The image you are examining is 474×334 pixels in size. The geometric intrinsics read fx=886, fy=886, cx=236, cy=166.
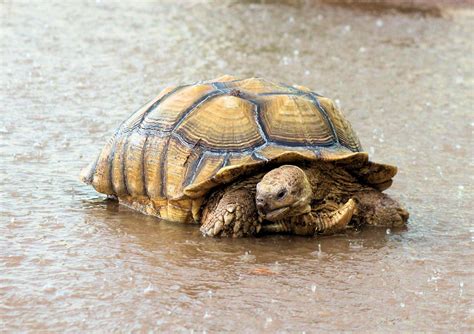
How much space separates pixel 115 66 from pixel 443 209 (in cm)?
538

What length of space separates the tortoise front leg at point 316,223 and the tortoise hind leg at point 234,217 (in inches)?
4.8

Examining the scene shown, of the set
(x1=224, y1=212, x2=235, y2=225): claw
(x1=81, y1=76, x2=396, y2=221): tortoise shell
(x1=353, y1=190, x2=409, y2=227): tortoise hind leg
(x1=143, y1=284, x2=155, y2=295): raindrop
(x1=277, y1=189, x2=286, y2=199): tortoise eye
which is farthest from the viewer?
(x1=353, y1=190, x2=409, y2=227): tortoise hind leg

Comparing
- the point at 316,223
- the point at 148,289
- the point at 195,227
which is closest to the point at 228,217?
the point at 195,227

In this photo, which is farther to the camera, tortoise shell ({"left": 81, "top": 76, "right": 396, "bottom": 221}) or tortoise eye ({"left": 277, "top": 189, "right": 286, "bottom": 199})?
tortoise shell ({"left": 81, "top": 76, "right": 396, "bottom": 221})

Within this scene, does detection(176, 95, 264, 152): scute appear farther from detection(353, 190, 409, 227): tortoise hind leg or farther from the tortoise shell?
detection(353, 190, 409, 227): tortoise hind leg

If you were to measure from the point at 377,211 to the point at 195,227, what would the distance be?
3.68 feet

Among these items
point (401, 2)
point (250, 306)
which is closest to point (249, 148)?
point (250, 306)

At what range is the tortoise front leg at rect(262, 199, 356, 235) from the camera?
5.19m

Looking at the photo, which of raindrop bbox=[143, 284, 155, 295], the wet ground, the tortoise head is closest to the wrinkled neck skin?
the tortoise head

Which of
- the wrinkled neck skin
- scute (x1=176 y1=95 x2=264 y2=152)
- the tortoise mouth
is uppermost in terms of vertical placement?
scute (x1=176 y1=95 x2=264 y2=152)

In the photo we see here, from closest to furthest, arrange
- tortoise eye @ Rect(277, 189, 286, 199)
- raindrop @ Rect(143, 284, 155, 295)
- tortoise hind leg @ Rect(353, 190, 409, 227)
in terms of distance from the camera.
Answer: raindrop @ Rect(143, 284, 155, 295)
tortoise eye @ Rect(277, 189, 286, 199)
tortoise hind leg @ Rect(353, 190, 409, 227)

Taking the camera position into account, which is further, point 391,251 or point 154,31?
point 154,31

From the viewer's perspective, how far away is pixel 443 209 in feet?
19.4

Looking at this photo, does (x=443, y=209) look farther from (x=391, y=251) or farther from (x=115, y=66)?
(x=115, y=66)
